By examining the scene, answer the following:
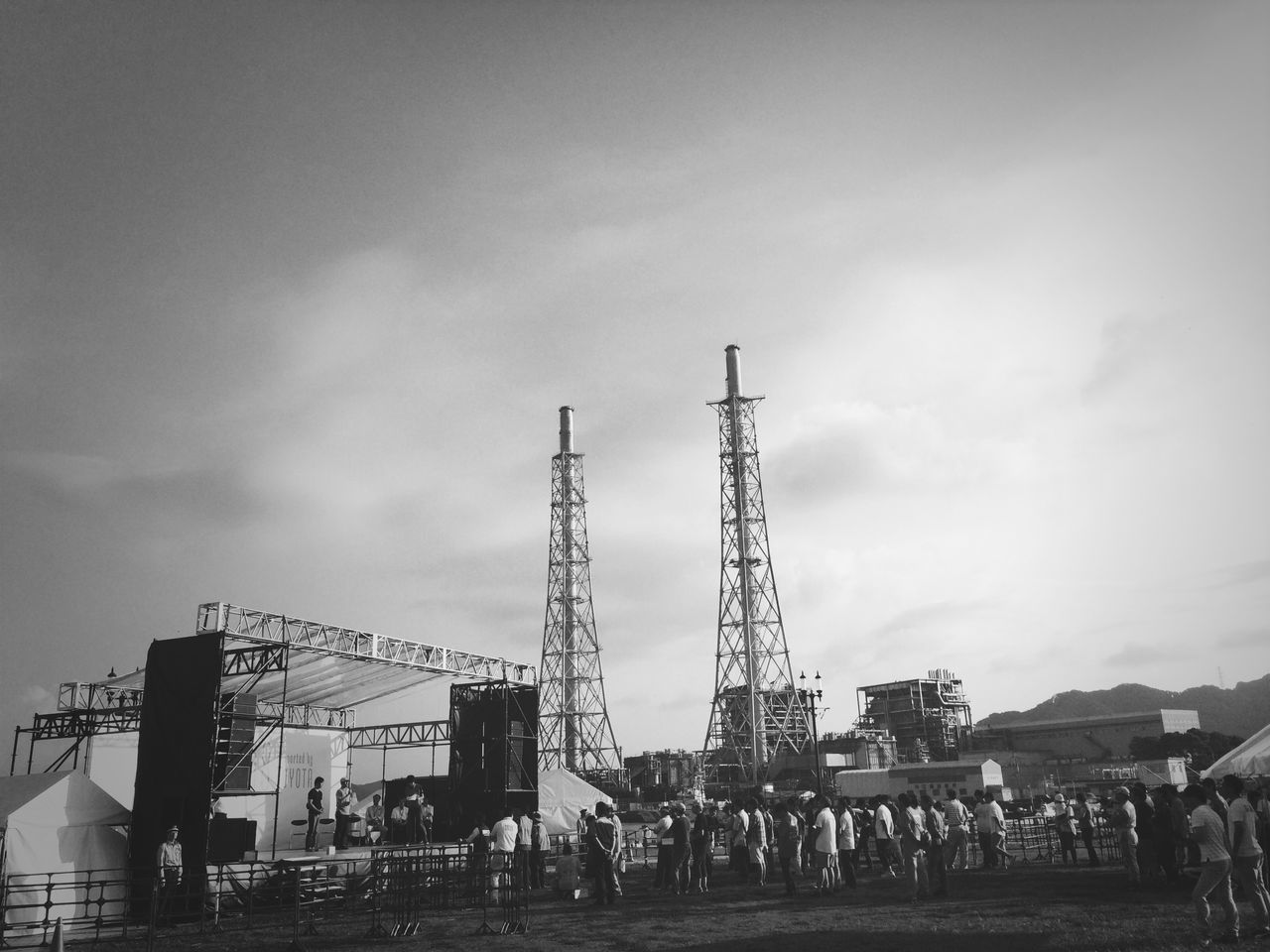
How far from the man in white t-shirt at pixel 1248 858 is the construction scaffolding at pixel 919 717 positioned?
58.5 metres

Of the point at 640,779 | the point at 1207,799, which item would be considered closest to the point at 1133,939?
the point at 1207,799

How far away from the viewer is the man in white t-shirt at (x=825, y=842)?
48.7 ft

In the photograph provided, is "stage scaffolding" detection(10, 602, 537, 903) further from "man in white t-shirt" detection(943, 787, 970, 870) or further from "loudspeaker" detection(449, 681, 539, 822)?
"man in white t-shirt" detection(943, 787, 970, 870)

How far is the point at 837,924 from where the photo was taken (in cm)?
1170

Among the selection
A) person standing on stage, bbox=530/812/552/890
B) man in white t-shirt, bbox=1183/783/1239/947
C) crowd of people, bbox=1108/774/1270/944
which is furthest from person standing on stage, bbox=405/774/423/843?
man in white t-shirt, bbox=1183/783/1239/947

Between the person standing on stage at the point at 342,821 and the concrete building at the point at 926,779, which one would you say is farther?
the concrete building at the point at 926,779

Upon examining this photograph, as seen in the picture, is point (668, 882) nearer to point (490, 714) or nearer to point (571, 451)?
point (490, 714)

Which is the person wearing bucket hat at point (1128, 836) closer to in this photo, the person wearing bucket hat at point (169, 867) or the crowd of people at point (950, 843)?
the crowd of people at point (950, 843)

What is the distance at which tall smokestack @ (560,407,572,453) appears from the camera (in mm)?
58125

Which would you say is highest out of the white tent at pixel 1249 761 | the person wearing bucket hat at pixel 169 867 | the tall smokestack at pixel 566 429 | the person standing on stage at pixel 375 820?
the tall smokestack at pixel 566 429

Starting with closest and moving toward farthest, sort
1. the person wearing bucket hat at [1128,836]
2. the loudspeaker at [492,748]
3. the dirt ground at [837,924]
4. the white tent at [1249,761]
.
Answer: the dirt ground at [837,924] < the person wearing bucket hat at [1128,836] < the white tent at [1249,761] < the loudspeaker at [492,748]

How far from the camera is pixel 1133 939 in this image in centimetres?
949

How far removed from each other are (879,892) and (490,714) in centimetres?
1313

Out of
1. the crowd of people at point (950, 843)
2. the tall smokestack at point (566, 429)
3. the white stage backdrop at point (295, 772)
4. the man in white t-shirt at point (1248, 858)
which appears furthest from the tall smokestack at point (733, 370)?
the man in white t-shirt at point (1248, 858)
